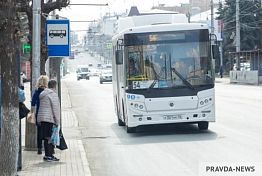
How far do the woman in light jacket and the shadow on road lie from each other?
3765 mm

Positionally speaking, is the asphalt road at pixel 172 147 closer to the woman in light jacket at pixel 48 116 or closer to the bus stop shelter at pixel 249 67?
the woman in light jacket at pixel 48 116

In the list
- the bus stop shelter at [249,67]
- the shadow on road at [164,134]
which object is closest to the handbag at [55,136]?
the shadow on road at [164,134]

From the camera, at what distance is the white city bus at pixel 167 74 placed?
16828 mm

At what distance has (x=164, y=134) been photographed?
17.5 metres

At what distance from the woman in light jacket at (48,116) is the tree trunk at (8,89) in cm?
468

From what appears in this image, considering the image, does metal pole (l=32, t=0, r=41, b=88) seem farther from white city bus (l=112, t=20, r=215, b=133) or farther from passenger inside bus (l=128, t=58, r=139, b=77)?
passenger inside bus (l=128, t=58, r=139, b=77)

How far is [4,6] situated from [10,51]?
1.71 ft

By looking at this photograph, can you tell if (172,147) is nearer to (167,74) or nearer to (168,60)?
(167,74)

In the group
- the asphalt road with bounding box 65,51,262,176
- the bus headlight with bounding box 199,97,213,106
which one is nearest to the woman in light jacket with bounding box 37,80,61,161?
the asphalt road with bounding box 65,51,262,176

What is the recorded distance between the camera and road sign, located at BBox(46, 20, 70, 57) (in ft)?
45.6

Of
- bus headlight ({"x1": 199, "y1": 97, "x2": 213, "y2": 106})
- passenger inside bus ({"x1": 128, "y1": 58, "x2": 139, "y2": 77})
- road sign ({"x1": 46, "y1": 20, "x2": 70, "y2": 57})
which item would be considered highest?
road sign ({"x1": 46, "y1": 20, "x2": 70, "y2": 57})

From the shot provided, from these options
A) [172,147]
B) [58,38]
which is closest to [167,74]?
[172,147]

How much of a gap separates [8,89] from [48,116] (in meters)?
4.90

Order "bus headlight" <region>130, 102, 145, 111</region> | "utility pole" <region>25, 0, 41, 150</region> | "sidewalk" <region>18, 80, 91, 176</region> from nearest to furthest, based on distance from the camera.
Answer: "sidewalk" <region>18, 80, 91, 176</region>
"utility pole" <region>25, 0, 41, 150</region>
"bus headlight" <region>130, 102, 145, 111</region>
